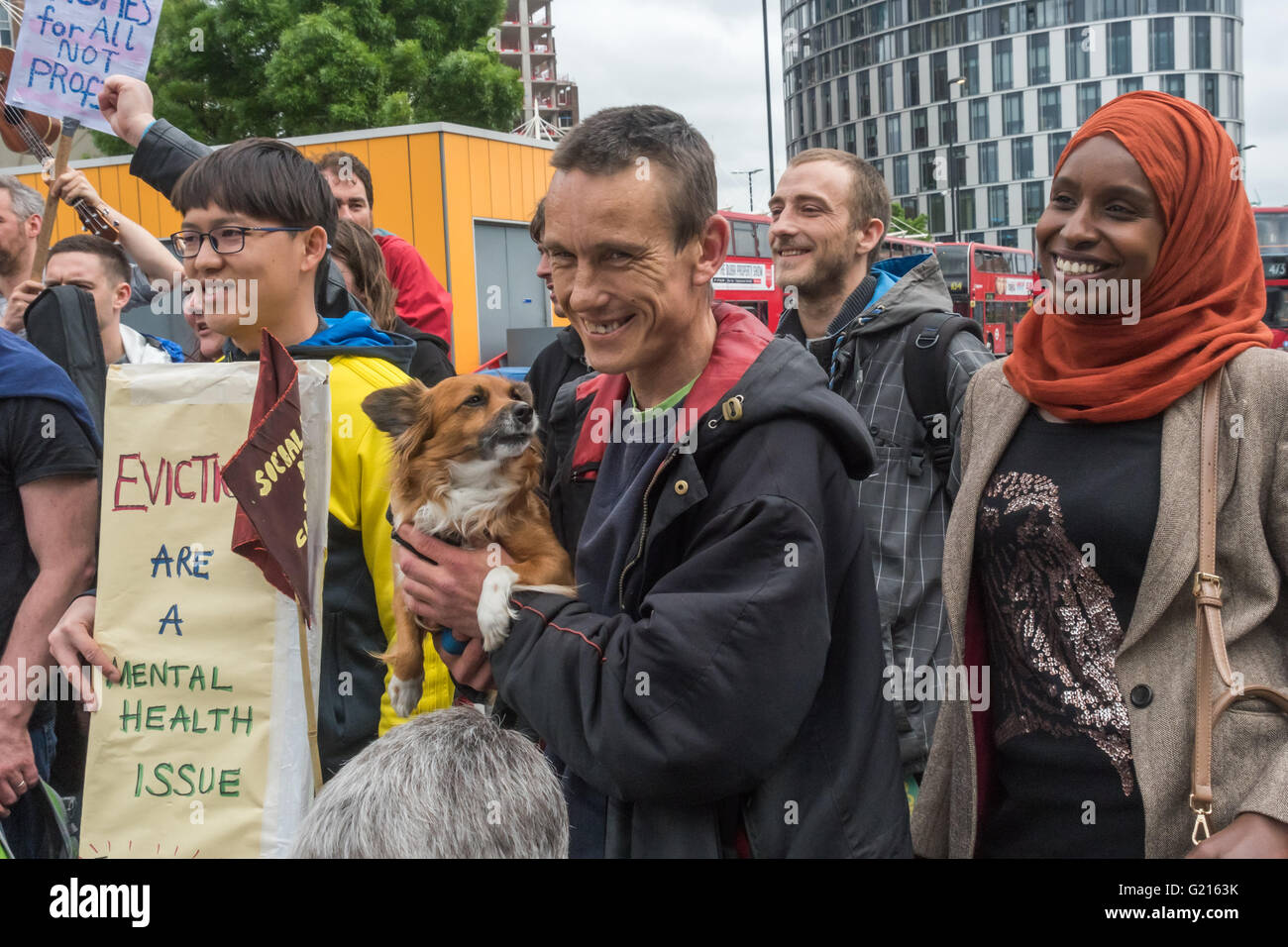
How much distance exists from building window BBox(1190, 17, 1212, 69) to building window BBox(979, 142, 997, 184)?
16270 mm

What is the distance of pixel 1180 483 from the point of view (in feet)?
6.35

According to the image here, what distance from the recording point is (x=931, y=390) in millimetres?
3414

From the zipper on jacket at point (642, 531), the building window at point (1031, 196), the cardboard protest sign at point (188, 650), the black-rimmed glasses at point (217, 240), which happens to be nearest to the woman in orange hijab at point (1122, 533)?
the zipper on jacket at point (642, 531)

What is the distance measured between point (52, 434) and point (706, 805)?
2.20m

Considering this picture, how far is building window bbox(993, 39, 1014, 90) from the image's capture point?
89.8m

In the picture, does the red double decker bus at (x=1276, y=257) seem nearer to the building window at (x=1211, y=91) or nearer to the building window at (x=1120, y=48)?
the building window at (x=1211, y=91)

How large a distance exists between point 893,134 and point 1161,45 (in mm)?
23127

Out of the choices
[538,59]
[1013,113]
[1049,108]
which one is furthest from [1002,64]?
[538,59]

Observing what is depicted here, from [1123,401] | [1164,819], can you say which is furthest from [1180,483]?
[1164,819]

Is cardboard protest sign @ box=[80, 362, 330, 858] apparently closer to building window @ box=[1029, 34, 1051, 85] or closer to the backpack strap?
the backpack strap

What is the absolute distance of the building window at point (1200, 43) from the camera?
81.8 metres

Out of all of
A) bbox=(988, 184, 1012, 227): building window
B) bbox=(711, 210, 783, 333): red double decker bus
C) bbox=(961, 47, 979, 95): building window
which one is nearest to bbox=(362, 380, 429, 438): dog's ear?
bbox=(711, 210, 783, 333): red double decker bus

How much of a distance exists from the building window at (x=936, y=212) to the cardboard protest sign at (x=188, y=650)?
97591 mm

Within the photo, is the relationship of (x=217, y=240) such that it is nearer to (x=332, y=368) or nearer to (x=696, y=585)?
(x=332, y=368)
